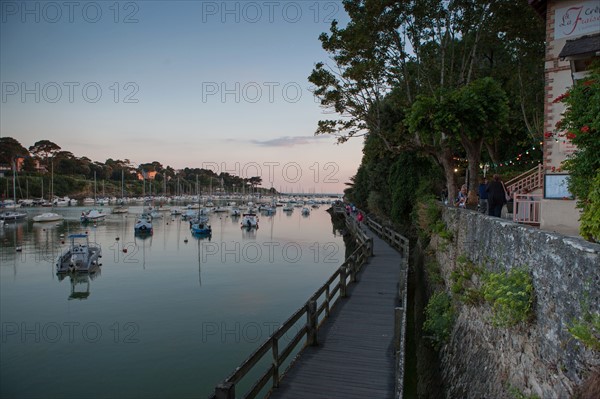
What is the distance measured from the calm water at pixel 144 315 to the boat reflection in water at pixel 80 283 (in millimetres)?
185

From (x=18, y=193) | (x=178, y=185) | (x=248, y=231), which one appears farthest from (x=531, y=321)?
(x=178, y=185)

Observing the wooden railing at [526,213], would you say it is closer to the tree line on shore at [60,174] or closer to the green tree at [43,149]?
the tree line on shore at [60,174]

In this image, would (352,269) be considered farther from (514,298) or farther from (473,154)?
(514,298)

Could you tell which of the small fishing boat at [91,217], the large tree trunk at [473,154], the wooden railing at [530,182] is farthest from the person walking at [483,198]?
the small fishing boat at [91,217]

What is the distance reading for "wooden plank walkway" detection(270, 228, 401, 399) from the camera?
27.4ft

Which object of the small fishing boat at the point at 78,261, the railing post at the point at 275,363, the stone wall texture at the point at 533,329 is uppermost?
the stone wall texture at the point at 533,329

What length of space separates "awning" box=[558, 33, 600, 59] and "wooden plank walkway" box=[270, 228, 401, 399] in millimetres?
9091

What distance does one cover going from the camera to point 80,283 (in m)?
28.5

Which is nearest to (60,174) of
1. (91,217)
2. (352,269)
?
(91,217)

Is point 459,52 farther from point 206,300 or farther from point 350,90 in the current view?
point 206,300

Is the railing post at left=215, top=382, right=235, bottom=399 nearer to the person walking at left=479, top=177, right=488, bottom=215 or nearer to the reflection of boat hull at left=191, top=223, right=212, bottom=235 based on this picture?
the person walking at left=479, top=177, right=488, bottom=215

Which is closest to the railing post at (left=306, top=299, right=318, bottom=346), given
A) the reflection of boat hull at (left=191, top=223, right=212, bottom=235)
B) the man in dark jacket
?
the man in dark jacket

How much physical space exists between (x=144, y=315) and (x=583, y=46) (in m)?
21.3

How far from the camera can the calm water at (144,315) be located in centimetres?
1441
